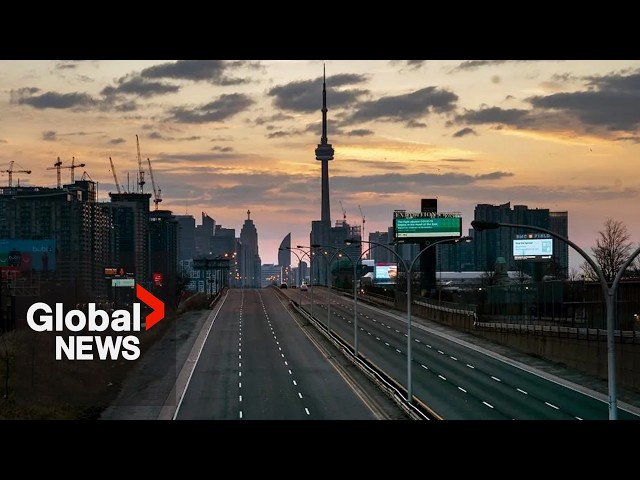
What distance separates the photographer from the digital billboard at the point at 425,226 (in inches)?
5989

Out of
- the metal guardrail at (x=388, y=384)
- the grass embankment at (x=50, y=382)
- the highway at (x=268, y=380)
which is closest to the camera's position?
the metal guardrail at (x=388, y=384)

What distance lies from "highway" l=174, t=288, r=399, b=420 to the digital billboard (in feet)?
130

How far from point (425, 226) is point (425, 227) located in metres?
0.16

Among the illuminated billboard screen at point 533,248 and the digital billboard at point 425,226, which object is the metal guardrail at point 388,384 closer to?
the digital billboard at point 425,226

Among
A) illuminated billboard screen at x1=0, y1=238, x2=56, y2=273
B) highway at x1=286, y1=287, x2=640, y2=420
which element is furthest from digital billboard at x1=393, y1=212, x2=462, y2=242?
illuminated billboard screen at x1=0, y1=238, x2=56, y2=273

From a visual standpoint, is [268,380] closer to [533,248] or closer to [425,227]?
[425,227]

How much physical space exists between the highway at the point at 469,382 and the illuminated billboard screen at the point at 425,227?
4101 centimetres

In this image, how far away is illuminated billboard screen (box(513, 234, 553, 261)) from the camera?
589 feet

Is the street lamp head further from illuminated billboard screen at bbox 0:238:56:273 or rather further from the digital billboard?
the digital billboard

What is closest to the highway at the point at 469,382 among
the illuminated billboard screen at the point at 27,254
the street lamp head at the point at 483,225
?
the street lamp head at the point at 483,225

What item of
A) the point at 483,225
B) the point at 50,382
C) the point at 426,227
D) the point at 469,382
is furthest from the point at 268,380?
the point at 426,227
